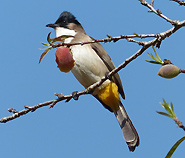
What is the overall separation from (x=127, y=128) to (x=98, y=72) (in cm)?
119

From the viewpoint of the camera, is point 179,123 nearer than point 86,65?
Yes

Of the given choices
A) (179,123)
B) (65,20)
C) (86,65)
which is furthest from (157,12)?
(65,20)

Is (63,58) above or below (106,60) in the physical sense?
below

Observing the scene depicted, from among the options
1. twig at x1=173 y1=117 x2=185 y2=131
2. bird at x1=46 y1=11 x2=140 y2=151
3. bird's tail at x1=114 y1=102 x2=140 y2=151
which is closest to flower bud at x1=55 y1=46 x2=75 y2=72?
twig at x1=173 y1=117 x2=185 y2=131

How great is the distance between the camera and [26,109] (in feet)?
10.1

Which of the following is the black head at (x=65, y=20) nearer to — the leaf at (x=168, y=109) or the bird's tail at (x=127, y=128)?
the bird's tail at (x=127, y=128)

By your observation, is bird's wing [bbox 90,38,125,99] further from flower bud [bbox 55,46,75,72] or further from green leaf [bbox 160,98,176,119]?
green leaf [bbox 160,98,176,119]

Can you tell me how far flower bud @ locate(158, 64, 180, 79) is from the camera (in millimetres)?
1929

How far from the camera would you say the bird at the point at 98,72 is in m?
4.96

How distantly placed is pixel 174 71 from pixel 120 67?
88 cm

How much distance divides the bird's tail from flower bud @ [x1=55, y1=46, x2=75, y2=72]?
2.87 meters

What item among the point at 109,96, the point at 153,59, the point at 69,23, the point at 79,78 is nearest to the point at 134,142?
the point at 109,96

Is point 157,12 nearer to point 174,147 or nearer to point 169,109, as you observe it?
point 169,109

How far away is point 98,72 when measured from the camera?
16.6ft
